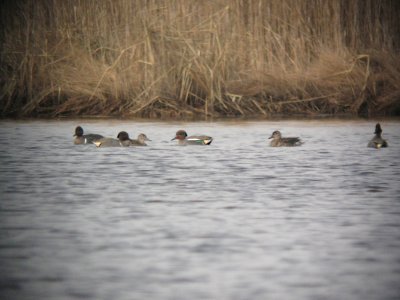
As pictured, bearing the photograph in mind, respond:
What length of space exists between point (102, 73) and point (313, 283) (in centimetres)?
1177

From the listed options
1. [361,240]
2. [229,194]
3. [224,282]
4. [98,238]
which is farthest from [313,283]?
[229,194]

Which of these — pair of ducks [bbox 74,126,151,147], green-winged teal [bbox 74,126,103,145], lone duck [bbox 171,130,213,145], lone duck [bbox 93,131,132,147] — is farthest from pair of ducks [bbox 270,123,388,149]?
green-winged teal [bbox 74,126,103,145]

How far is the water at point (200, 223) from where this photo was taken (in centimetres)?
439

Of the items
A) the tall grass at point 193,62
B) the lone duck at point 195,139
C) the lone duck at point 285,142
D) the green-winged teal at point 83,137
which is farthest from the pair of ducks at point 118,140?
the tall grass at point 193,62

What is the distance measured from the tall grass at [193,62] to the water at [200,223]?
4.78 m

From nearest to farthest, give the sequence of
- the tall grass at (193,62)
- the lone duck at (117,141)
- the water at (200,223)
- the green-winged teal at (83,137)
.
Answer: the water at (200,223) < the lone duck at (117,141) < the green-winged teal at (83,137) < the tall grass at (193,62)

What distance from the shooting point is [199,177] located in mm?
8516

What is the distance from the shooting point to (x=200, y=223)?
5.92 meters

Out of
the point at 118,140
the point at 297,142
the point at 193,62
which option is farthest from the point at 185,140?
the point at 193,62

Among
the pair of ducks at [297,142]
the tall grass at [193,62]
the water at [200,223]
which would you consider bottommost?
the water at [200,223]

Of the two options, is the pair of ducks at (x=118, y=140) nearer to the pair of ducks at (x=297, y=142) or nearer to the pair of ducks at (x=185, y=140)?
the pair of ducks at (x=185, y=140)

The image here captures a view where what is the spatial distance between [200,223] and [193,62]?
32.7 ft

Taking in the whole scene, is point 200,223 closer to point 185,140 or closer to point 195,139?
point 195,139

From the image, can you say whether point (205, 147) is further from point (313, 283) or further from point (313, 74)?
point (313, 283)
